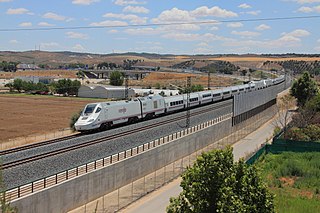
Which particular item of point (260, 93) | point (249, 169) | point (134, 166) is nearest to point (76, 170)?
point (134, 166)

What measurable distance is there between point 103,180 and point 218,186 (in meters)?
15.4

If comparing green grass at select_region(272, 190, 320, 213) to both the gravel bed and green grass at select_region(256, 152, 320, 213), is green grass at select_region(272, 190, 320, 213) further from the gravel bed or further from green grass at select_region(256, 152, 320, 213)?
the gravel bed

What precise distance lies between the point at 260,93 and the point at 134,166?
48.4m

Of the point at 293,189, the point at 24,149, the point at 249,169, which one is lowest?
the point at 293,189

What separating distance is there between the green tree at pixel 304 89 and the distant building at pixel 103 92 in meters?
41.2

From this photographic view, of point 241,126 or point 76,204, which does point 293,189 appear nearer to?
point 76,204

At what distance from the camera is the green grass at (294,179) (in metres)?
30.3

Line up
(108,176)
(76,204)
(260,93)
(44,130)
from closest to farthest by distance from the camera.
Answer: (76,204)
(108,176)
(44,130)
(260,93)

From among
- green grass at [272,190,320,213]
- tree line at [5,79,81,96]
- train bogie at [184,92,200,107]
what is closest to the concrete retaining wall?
green grass at [272,190,320,213]

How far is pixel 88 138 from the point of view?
1615 inches

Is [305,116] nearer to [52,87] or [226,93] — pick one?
[226,93]

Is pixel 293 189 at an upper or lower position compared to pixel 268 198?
lower

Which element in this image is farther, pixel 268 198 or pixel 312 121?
pixel 312 121

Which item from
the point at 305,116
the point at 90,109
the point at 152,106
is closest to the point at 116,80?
the point at 305,116
